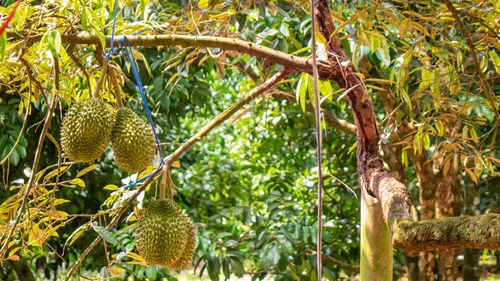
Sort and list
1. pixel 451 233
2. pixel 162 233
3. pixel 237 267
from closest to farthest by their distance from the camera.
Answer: pixel 451 233
pixel 162 233
pixel 237 267

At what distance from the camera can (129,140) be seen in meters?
1.17

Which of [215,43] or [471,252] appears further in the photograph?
[471,252]

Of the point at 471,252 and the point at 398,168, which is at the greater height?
the point at 398,168

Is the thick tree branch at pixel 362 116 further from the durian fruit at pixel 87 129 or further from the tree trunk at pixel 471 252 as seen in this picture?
the tree trunk at pixel 471 252

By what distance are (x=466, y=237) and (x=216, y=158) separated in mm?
3391

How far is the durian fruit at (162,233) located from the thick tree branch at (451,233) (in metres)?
0.40

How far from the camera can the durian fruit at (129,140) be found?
1175 millimetres

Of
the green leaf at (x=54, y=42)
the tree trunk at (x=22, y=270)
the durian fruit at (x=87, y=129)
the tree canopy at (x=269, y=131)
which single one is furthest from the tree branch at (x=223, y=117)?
the tree trunk at (x=22, y=270)

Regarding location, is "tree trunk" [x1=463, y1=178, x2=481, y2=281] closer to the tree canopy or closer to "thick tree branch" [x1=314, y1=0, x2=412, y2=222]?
the tree canopy

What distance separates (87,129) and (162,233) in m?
0.21

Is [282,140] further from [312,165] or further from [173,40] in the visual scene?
[173,40]

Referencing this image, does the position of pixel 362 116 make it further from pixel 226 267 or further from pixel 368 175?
pixel 226 267

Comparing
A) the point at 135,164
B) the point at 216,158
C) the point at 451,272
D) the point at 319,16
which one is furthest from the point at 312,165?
the point at 135,164

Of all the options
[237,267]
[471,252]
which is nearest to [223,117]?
[237,267]
